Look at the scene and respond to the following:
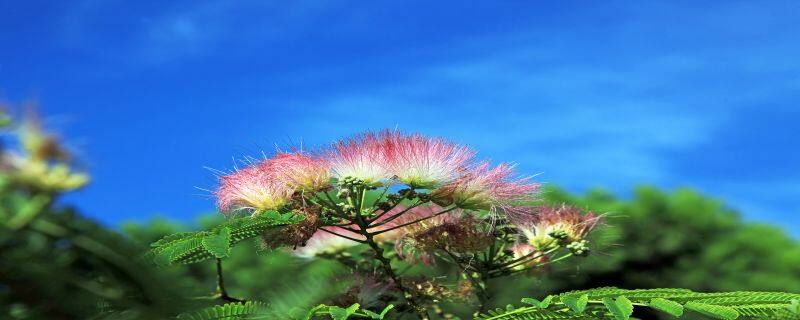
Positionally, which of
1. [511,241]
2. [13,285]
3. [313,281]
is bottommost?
[13,285]

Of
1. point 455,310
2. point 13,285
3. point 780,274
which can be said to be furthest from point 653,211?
point 13,285

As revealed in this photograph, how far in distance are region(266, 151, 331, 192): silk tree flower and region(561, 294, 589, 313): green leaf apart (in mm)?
694

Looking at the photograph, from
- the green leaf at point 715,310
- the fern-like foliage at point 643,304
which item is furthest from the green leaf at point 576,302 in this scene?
the green leaf at point 715,310

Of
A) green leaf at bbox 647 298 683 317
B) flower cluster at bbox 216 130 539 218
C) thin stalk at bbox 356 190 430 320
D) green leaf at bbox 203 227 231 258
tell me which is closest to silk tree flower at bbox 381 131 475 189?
flower cluster at bbox 216 130 539 218

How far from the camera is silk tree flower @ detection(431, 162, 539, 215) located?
229 cm

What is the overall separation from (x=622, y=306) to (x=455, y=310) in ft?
5.47

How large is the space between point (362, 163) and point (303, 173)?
160 millimetres

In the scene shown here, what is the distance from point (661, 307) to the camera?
2189mm

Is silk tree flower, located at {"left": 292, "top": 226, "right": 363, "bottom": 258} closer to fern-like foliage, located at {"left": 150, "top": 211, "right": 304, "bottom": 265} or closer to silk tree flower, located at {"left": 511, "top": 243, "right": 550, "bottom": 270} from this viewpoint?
silk tree flower, located at {"left": 511, "top": 243, "right": 550, "bottom": 270}

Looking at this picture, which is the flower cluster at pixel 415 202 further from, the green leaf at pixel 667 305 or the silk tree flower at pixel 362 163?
the green leaf at pixel 667 305

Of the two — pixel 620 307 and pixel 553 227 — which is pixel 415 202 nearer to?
pixel 553 227

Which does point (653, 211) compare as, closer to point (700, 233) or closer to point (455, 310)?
point (700, 233)

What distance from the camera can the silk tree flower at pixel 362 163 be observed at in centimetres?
224

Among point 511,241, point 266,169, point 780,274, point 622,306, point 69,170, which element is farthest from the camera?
point 780,274
